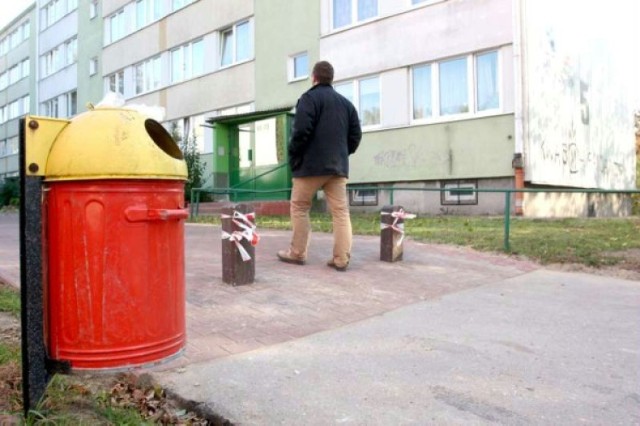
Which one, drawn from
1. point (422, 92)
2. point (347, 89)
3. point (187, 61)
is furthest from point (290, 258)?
point (187, 61)

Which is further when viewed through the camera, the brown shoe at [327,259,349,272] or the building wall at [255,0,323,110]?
the building wall at [255,0,323,110]

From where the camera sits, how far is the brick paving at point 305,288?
13.3 feet

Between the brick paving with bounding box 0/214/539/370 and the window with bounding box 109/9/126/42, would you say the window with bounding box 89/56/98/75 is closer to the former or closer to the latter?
the window with bounding box 109/9/126/42

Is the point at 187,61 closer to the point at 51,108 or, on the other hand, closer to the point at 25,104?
the point at 51,108

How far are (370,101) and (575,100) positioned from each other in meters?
5.90

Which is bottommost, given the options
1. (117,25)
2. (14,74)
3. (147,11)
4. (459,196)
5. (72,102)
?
(459,196)

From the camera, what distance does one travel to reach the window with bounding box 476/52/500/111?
1431cm

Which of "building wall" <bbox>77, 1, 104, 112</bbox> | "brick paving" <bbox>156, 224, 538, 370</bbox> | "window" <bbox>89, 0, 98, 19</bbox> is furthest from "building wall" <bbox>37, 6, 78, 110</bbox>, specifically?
"brick paving" <bbox>156, 224, 538, 370</bbox>

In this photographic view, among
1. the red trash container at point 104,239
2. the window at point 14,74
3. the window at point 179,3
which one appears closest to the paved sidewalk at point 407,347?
the red trash container at point 104,239

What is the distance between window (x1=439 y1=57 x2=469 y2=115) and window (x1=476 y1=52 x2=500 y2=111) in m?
0.30

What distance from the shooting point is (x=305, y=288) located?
530 centimetres

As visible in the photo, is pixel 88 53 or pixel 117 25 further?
pixel 88 53

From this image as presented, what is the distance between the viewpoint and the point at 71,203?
2961 mm

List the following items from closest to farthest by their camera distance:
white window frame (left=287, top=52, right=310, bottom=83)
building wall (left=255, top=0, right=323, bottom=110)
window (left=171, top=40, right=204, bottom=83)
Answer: building wall (left=255, top=0, right=323, bottom=110), white window frame (left=287, top=52, right=310, bottom=83), window (left=171, top=40, right=204, bottom=83)
